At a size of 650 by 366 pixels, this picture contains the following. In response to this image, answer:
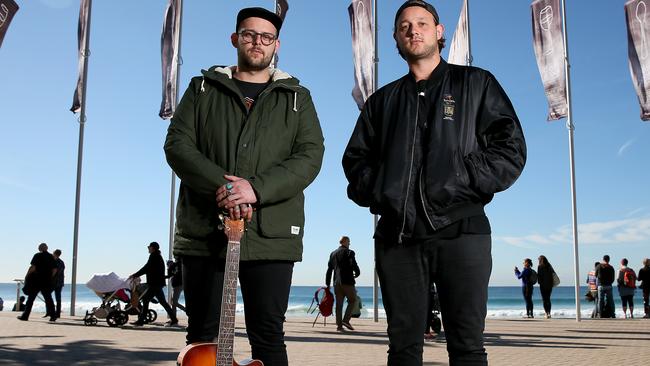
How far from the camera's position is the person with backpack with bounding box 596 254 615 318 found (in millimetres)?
20578

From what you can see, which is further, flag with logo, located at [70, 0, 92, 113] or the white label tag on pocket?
flag with logo, located at [70, 0, 92, 113]

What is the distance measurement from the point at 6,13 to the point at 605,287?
725 inches

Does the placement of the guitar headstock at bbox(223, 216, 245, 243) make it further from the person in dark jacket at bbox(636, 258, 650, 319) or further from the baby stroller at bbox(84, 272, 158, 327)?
the person in dark jacket at bbox(636, 258, 650, 319)

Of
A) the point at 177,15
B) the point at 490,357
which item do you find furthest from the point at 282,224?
the point at 177,15

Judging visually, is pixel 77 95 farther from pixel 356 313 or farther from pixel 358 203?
pixel 358 203

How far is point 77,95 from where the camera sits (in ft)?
63.3

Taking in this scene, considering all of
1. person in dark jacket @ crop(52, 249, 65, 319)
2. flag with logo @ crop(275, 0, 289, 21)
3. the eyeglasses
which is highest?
flag with logo @ crop(275, 0, 289, 21)

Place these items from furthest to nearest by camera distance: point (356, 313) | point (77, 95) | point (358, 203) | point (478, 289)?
point (77, 95), point (356, 313), point (358, 203), point (478, 289)

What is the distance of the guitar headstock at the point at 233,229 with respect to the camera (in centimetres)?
301

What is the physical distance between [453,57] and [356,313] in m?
7.36

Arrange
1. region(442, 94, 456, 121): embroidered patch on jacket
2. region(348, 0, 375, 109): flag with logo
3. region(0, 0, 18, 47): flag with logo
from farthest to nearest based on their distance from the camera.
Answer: region(348, 0, 375, 109): flag with logo < region(0, 0, 18, 47): flag with logo < region(442, 94, 456, 121): embroidered patch on jacket

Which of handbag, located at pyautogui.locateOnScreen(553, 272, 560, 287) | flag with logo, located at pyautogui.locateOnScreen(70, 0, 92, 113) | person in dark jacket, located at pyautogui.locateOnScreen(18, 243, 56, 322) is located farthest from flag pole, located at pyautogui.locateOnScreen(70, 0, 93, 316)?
handbag, located at pyautogui.locateOnScreen(553, 272, 560, 287)

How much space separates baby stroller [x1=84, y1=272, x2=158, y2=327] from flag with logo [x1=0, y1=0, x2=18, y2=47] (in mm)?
5909

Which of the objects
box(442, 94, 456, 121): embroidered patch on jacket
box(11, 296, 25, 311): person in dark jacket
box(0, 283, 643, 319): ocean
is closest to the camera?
box(442, 94, 456, 121): embroidered patch on jacket
